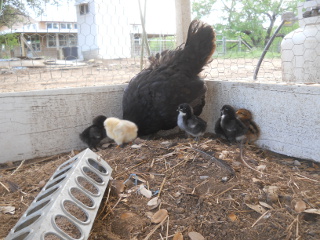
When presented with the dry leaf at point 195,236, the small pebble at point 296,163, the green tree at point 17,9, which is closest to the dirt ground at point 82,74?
the green tree at point 17,9

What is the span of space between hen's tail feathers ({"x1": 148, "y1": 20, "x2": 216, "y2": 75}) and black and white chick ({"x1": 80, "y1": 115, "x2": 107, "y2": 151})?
69 centimetres

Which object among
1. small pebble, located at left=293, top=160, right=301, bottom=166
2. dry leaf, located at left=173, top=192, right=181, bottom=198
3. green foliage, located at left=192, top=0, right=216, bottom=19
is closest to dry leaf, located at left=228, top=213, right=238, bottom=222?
dry leaf, located at left=173, top=192, right=181, bottom=198

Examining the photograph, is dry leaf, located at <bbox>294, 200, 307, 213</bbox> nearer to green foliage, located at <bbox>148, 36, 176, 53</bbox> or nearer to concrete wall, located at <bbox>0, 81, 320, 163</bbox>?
concrete wall, located at <bbox>0, 81, 320, 163</bbox>

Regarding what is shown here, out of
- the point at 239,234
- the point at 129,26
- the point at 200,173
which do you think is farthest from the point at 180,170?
the point at 129,26

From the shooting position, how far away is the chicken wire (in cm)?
271

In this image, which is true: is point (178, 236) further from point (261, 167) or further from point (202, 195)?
point (261, 167)

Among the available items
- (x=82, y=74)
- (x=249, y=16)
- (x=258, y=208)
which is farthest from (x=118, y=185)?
(x=249, y=16)

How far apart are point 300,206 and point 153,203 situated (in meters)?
0.63

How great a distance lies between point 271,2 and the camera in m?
5.83

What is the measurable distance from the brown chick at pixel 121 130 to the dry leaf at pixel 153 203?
95 cm

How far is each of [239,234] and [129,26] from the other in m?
2.35

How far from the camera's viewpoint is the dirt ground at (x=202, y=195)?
1.17 metres

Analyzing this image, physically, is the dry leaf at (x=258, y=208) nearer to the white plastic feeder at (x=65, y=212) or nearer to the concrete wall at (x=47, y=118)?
the white plastic feeder at (x=65, y=212)

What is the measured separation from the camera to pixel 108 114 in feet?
8.54
